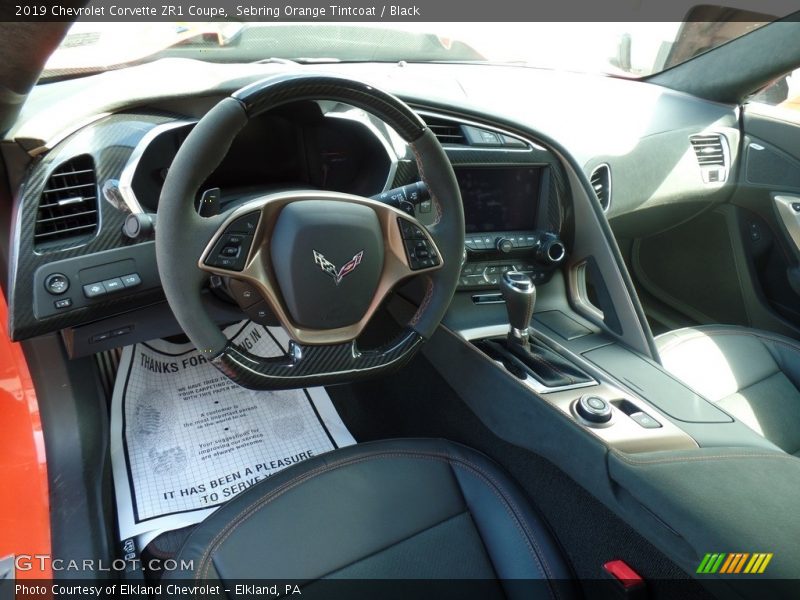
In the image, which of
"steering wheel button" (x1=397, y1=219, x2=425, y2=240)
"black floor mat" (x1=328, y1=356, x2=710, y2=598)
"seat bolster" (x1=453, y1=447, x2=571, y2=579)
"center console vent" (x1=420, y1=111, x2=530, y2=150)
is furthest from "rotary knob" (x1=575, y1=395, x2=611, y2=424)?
"center console vent" (x1=420, y1=111, x2=530, y2=150)

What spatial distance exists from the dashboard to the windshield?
0.35 ft

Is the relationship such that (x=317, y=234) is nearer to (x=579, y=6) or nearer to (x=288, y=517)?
(x=288, y=517)

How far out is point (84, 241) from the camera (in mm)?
1090

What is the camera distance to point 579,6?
91.4 inches

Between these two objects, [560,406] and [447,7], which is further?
[447,7]

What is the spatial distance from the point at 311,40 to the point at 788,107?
1.88m

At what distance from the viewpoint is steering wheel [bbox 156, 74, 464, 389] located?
0.91 metres

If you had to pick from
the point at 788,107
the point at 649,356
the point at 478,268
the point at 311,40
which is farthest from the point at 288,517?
the point at 788,107

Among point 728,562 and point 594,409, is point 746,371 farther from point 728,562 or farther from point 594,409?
point 728,562

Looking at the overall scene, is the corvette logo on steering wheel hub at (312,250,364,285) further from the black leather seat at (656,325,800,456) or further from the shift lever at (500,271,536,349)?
the black leather seat at (656,325,800,456)

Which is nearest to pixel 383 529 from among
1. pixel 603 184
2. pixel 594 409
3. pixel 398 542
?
pixel 398 542

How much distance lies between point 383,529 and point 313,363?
1.14 feet

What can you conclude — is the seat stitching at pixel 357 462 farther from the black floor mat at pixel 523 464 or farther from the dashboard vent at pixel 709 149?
the dashboard vent at pixel 709 149
